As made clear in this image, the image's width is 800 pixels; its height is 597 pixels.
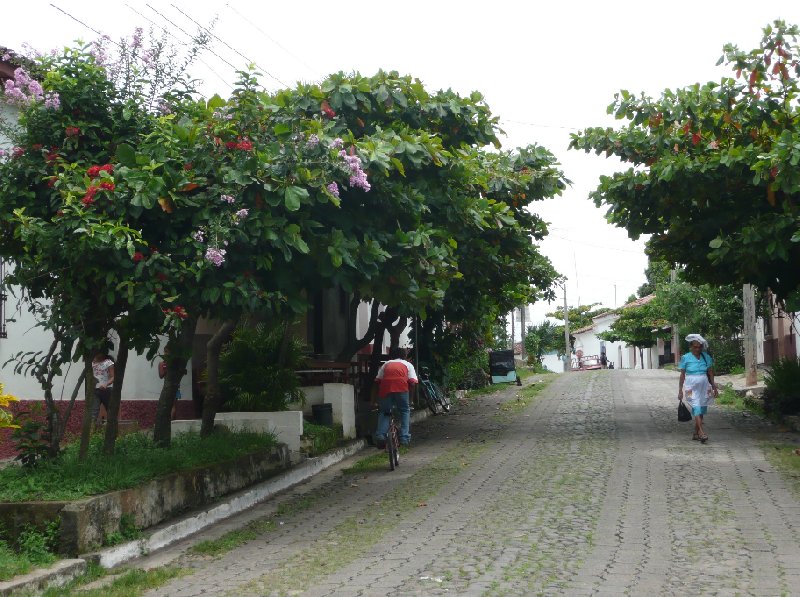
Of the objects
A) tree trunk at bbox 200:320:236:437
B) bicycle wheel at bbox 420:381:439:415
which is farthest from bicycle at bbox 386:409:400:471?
bicycle wheel at bbox 420:381:439:415

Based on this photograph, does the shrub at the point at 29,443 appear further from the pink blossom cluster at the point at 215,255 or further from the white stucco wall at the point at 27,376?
the white stucco wall at the point at 27,376

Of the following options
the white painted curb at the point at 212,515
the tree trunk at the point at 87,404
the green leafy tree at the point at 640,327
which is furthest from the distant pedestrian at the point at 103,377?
the green leafy tree at the point at 640,327

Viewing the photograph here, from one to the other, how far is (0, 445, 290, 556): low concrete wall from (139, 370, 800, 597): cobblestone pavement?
17.9 inches

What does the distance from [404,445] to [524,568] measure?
9147 millimetres

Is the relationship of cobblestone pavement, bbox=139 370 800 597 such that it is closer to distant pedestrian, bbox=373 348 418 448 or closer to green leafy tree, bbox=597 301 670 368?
distant pedestrian, bbox=373 348 418 448

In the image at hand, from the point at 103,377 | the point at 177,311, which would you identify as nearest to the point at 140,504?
the point at 177,311

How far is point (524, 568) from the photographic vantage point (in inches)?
270

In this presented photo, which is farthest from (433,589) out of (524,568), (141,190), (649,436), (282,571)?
(649,436)

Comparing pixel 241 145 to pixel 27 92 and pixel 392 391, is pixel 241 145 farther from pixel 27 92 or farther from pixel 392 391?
pixel 392 391

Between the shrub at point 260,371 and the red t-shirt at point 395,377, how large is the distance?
1.74 m

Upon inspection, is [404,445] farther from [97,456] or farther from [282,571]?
[282,571]

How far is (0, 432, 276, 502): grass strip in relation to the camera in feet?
26.1

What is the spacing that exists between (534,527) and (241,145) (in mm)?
4361

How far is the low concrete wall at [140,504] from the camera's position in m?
7.45
